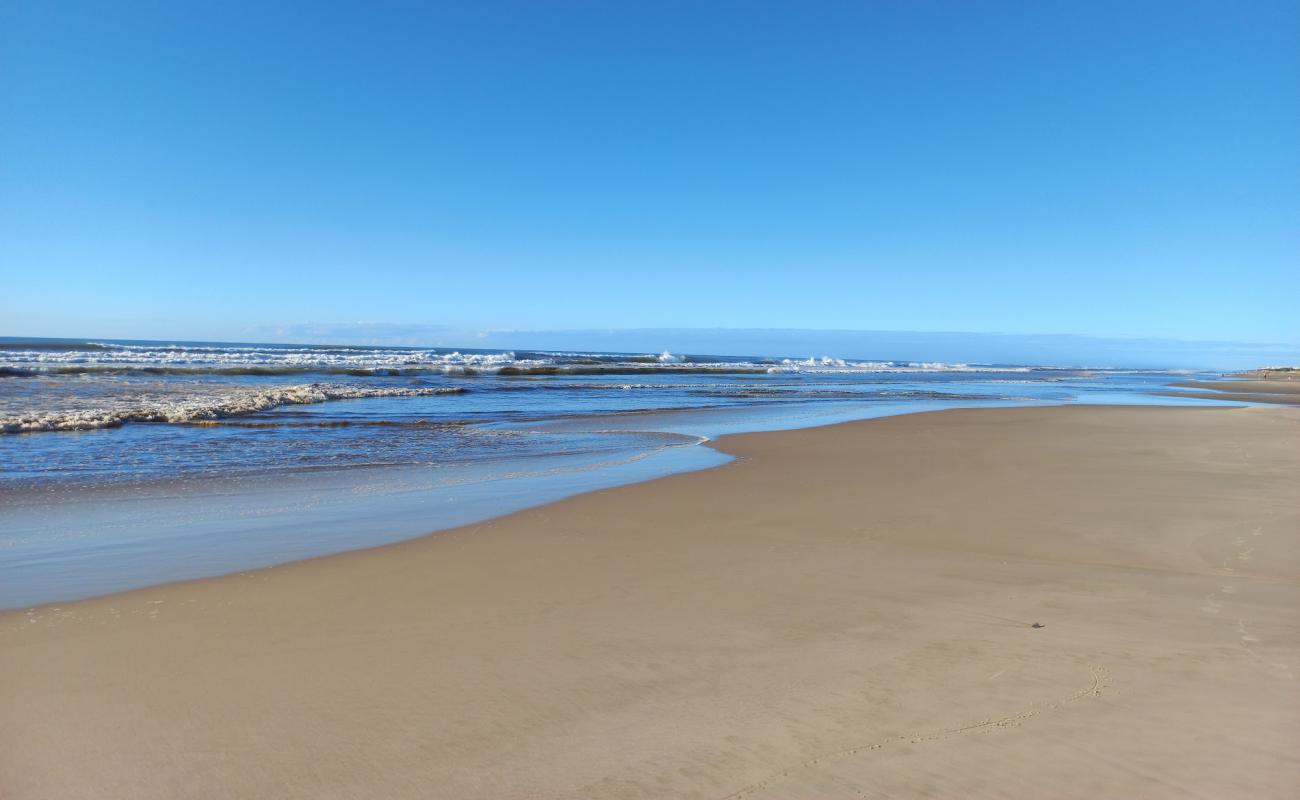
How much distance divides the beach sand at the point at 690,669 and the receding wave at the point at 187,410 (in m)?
11.9

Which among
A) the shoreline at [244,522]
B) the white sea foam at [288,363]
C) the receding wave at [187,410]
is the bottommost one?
the shoreline at [244,522]

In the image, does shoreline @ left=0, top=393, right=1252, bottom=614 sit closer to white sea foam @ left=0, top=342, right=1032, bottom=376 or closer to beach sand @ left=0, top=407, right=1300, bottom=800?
beach sand @ left=0, top=407, right=1300, bottom=800

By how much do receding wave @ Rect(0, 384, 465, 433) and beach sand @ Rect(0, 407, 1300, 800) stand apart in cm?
1188

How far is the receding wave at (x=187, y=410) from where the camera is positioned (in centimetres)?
1376

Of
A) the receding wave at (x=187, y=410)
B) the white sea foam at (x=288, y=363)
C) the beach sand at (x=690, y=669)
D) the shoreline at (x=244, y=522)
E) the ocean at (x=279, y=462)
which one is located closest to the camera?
the beach sand at (x=690, y=669)

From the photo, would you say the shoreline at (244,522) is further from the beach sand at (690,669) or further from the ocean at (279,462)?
the beach sand at (690,669)

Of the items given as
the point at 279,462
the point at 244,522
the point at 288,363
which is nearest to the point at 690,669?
the point at 244,522

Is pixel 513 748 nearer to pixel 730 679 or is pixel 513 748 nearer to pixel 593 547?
pixel 730 679

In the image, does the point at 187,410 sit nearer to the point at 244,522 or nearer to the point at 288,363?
the point at 244,522

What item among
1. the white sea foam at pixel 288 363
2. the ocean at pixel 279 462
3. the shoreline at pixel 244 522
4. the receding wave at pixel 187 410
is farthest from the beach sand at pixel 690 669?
the white sea foam at pixel 288 363

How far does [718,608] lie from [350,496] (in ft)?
17.9

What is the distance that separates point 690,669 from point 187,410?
16930mm

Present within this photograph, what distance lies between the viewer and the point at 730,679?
3559 millimetres

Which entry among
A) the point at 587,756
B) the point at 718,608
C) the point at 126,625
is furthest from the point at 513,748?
the point at 126,625
